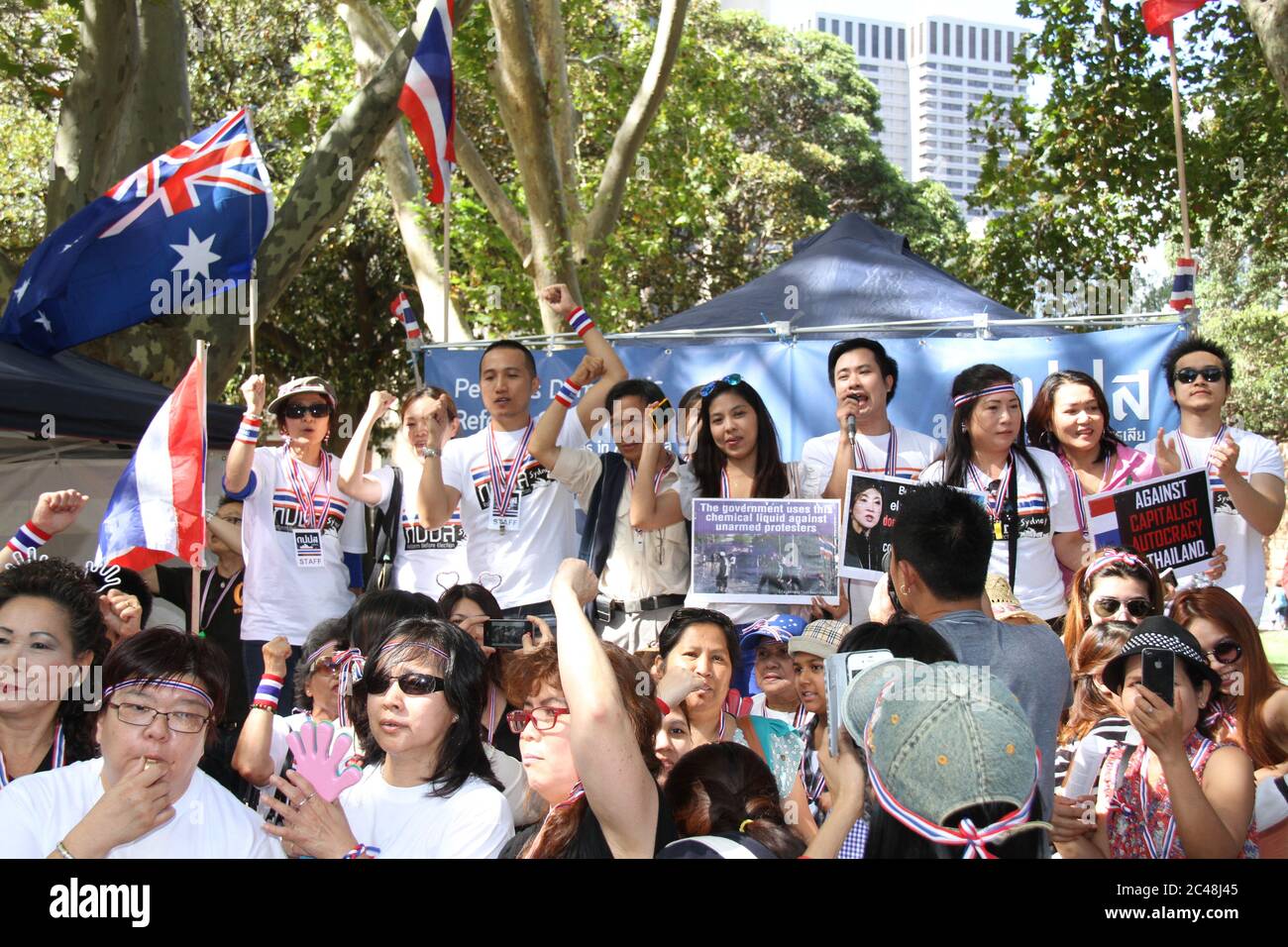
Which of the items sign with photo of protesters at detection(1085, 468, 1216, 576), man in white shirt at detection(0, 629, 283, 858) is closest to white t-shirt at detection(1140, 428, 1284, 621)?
sign with photo of protesters at detection(1085, 468, 1216, 576)

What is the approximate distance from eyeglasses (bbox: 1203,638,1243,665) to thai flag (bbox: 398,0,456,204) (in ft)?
20.3

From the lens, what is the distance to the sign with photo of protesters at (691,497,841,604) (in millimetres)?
5586

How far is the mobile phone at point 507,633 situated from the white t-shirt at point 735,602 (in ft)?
3.04

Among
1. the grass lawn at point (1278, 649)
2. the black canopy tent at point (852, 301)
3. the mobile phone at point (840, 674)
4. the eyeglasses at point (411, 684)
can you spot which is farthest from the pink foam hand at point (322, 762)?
the grass lawn at point (1278, 649)

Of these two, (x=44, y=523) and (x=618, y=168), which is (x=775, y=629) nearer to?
(x=44, y=523)

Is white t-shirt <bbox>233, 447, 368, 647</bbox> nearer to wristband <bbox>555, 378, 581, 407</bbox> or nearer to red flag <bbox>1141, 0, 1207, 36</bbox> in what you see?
wristband <bbox>555, 378, 581, 407</bbox>

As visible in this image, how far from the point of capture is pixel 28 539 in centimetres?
496

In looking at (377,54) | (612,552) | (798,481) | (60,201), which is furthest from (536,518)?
(377,54)

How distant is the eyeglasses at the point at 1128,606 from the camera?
500 cm

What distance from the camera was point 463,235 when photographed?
15.3 metres

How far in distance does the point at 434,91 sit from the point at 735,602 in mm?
4925

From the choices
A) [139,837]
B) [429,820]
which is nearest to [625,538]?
[429,820]

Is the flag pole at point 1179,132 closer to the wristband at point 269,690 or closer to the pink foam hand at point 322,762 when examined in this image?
the wristband at point 269,690

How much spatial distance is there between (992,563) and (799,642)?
1.40m
